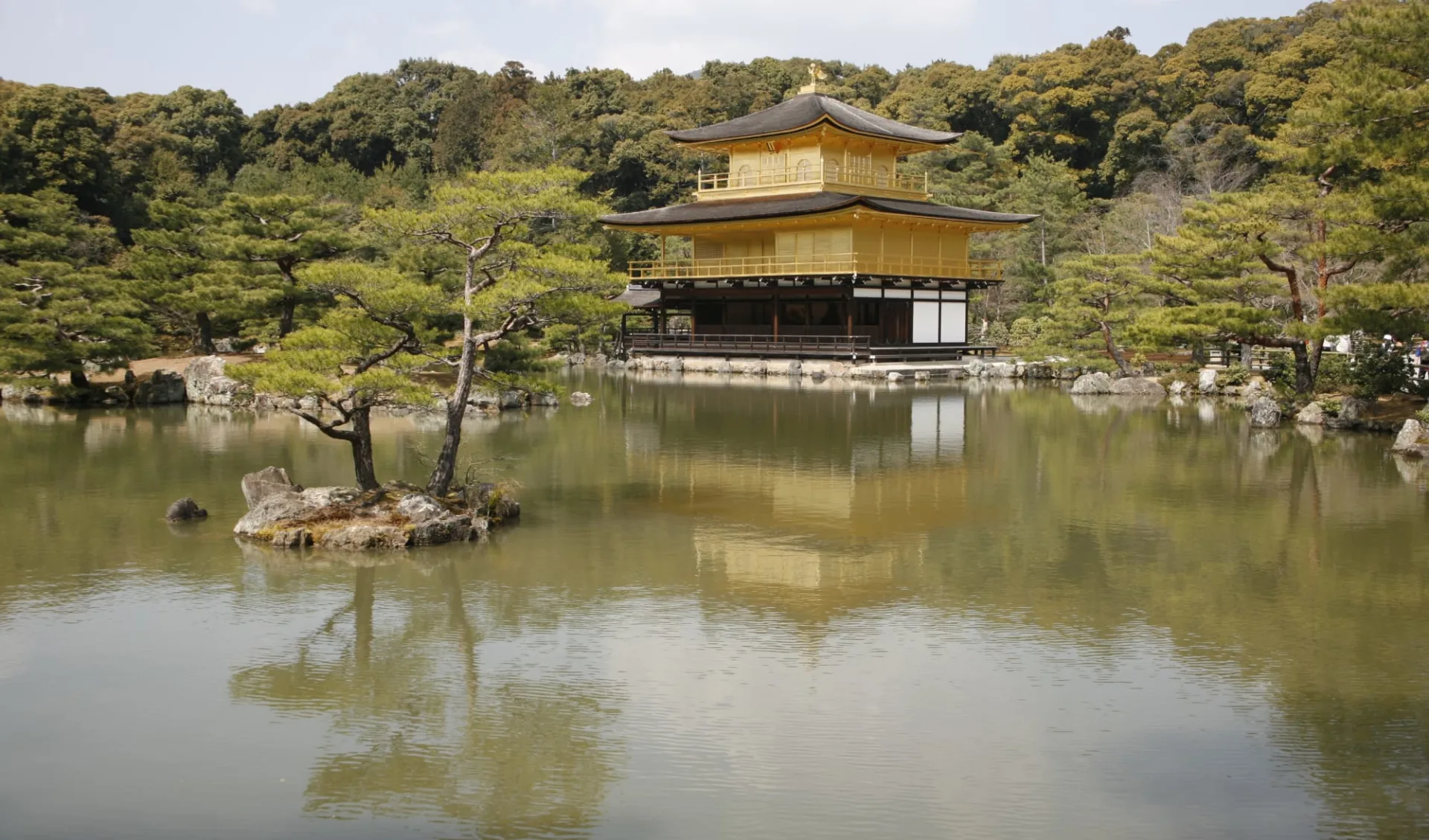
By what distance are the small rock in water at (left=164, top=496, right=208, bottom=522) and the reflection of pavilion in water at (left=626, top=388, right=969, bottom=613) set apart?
450cm

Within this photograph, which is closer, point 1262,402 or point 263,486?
point 263,486

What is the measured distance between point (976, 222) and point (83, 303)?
23.5 m

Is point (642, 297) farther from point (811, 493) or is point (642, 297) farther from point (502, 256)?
Answer: point (502, 256)

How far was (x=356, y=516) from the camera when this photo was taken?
10258mm

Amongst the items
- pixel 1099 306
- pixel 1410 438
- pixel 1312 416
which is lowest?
pixel 1410 438

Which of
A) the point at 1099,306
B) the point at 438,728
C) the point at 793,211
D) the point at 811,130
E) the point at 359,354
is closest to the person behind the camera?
the point at 438,728

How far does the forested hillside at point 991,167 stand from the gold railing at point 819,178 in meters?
4.30

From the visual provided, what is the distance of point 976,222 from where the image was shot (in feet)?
113

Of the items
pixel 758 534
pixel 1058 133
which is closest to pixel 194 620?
pixel 758 534

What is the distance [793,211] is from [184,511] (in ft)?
79.2

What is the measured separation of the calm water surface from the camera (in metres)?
5.26

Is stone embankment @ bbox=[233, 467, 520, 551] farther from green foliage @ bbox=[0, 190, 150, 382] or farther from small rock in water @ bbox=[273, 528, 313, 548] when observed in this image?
green foliage @ bbox=[0, 190, 150, 382]

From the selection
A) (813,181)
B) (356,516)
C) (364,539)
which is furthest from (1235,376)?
(364,539)

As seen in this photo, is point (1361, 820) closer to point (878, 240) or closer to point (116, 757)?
point (116, 757)
